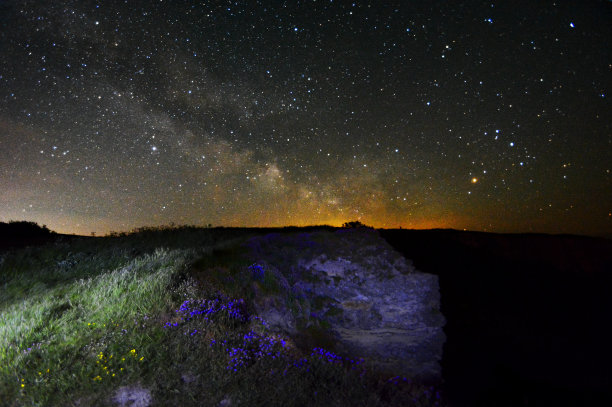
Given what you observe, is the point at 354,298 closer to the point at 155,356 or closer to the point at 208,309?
the point at 208,309

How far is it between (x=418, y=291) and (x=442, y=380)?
3.17 m

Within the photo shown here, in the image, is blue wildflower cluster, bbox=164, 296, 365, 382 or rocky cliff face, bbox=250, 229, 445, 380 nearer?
blue wildflower cluster, bbox=164, 296, 365, 382

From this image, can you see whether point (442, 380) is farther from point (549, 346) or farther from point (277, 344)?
point (277, 344)

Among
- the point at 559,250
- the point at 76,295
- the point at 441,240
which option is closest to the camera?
the point at 76,295

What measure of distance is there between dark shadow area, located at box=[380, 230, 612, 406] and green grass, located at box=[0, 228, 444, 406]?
3.90 m

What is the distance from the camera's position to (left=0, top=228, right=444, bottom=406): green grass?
4.45 m

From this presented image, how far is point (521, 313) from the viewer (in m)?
11.4

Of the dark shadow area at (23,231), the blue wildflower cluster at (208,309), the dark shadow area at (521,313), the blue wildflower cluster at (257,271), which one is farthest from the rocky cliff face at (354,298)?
the dark shadow area at (23,231)

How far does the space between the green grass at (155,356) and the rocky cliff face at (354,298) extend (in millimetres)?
1665

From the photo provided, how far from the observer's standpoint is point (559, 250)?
1355 cm

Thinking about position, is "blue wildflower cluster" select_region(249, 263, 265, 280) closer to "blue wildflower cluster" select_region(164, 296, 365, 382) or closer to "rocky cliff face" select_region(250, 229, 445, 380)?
"rocky cliff face" select_region(250, 229, 445, 380)

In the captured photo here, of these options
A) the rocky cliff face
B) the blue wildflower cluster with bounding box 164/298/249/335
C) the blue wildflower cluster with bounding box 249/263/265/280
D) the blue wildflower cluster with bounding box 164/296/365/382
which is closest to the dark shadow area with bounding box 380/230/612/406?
the rocky cliff face

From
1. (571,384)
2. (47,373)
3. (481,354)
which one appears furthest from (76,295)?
(571,384)

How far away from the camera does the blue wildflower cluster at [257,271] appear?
924cm
